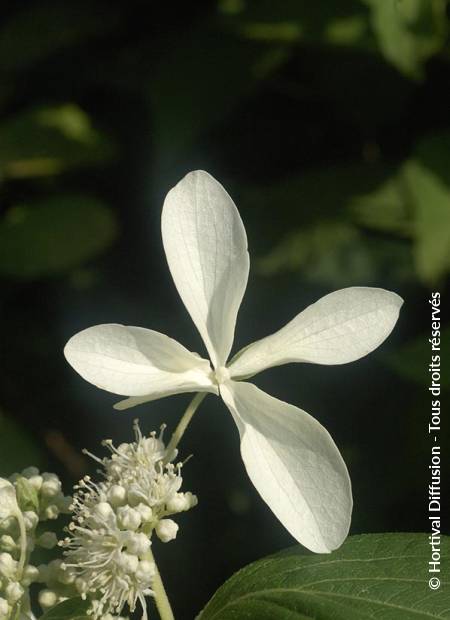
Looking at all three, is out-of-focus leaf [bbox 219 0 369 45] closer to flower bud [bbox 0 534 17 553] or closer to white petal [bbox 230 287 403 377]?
white petal [bbox 230 287 403 377]

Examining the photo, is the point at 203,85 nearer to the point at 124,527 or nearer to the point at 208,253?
the point at 208,253

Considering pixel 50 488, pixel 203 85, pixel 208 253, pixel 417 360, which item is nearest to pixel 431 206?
pixel 417 360

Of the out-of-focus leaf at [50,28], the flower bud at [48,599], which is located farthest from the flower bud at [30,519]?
the out-of-focus leaf at [50,28]

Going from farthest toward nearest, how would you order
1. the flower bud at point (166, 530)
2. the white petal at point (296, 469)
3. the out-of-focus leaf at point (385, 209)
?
1. the out-of-focus leaf at point (385, 209)
2. the flower bud at point (166, 530)
3. the white petal at point (296, 469)

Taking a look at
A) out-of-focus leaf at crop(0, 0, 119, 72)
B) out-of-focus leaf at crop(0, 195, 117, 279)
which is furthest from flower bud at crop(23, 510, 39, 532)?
out-of-focus leaf at crop(0, 0, 119, 72)

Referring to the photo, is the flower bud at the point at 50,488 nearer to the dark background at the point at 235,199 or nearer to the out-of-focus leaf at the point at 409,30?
the dark background at the point at 235,199

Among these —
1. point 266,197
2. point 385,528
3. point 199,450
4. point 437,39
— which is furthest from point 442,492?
point 437,39
